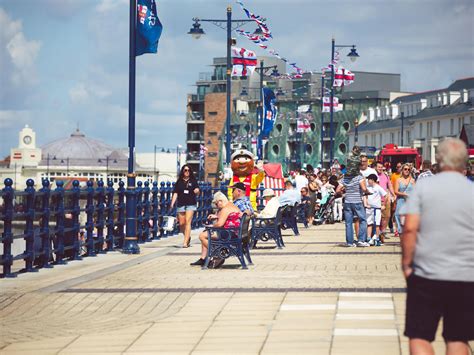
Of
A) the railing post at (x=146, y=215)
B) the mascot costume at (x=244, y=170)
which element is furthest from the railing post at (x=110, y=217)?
the mascot costume at (x=244, y=170)

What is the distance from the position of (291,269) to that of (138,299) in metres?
4.27

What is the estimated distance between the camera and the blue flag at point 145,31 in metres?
21.6

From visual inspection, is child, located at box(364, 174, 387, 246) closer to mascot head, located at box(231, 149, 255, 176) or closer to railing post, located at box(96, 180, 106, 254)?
mascot head, located at box(231, 149, 255, 176)

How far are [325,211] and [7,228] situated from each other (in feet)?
72.1

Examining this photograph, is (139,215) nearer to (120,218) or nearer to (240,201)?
(120,218)

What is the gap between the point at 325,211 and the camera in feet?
123

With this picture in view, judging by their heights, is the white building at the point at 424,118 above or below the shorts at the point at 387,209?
above

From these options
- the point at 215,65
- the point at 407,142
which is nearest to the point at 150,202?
the point at 407,142

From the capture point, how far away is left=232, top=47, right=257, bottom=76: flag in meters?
40.4

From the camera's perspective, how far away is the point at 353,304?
39.9ft

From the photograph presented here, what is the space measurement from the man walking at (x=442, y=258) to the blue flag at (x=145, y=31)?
48.9 feet

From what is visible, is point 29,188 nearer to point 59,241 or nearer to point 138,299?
point 59,241

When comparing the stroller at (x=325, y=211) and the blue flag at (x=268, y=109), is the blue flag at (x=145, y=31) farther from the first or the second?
the blue flag at (x=268, y=109)

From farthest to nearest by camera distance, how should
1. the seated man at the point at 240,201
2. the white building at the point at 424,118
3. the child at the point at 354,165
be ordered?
1. the white building at the point at 424,118
2. the child at the point at 354,165
3. the seated man at the point at 240,201
